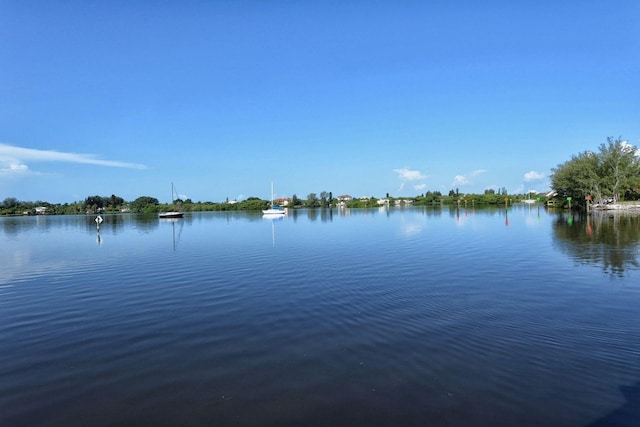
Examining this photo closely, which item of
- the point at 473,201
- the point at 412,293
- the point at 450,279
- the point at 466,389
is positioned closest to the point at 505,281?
the point at 450,279

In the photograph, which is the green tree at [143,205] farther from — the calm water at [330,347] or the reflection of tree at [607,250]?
the reflection of tree at [607,250]

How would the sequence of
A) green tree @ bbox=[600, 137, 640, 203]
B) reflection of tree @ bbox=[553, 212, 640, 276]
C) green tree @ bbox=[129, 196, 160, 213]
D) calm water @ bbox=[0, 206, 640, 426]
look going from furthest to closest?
1. green tree @ bbox=[129, 196, 160, 213]
2. green tree @ bbox=[600, 137, 640, 203]
3. reflection of tree @ bbox=[553, 212, 640, 276]
4. calm water @ bbox=[0, 206, 640, 426]

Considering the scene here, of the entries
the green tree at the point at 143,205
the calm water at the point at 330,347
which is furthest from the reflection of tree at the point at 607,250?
the green tree at the point at 143,205

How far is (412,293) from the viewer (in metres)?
12.0

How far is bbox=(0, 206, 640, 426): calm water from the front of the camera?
5328 millimetres

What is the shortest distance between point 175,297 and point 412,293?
26.1 ft

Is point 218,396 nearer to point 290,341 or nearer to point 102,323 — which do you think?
point 290,341

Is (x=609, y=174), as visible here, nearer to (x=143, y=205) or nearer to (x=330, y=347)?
(x=330, y=347)

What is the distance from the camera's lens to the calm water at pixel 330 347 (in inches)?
210

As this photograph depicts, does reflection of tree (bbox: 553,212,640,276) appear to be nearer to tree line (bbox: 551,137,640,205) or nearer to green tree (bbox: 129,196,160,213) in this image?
tree line (bbox: 551,137,640,205)

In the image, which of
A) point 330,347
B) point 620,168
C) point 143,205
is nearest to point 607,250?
point 330,347

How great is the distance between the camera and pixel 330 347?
768 centimetres

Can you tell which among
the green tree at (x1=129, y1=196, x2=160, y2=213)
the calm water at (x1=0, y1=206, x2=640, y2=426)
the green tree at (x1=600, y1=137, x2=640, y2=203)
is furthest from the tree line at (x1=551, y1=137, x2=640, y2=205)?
the green tree at (x1=129, y1=196, x2=160, y2=213)

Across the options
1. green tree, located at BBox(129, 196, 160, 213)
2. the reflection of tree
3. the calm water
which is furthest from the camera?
green tree, located at BBox(129, 196, 160, 213)
